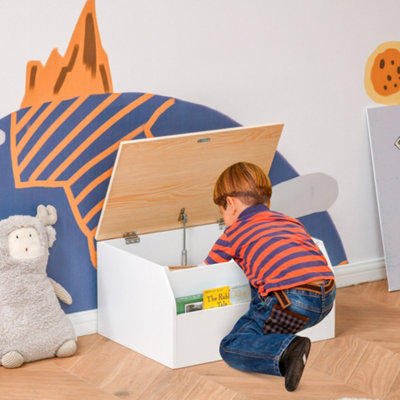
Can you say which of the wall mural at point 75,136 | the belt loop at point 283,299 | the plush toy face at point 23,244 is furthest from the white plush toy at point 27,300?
the belt loop at point 283,299

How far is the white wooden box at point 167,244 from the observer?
2.56 meters

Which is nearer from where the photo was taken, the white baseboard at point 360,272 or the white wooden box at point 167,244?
the white wooden box at point 167,244

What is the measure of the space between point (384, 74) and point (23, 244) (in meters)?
1.71

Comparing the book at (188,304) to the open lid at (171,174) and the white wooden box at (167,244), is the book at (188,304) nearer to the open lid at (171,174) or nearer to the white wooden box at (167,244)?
the white wooden box at (167,244)

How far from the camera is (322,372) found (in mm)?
2545

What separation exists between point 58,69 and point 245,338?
3.48 feet

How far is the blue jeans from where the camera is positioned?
2.31 meters

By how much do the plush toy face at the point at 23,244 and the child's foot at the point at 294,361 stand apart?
0.89 m

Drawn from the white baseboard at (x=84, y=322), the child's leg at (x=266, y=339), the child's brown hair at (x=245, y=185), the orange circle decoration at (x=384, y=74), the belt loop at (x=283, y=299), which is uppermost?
the orange circle decoration at (x=384, y=74)

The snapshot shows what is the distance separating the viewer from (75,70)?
8.84 ft

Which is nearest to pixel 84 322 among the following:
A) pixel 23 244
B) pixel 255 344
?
pixel 23 244

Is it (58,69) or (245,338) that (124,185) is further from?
(245,338)

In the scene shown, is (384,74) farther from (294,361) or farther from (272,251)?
(294,361)

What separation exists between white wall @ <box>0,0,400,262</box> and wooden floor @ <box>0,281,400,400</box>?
808mm
